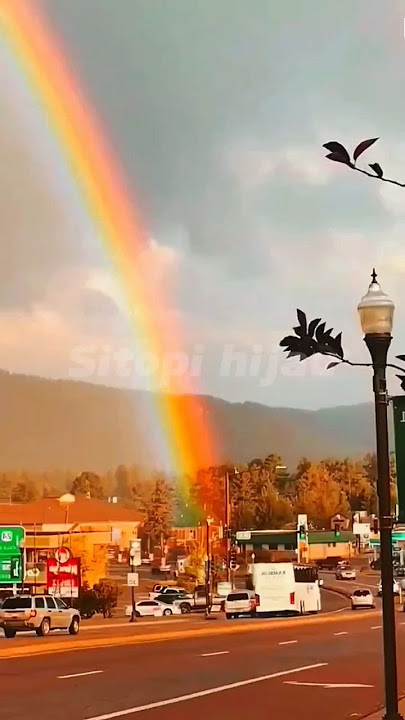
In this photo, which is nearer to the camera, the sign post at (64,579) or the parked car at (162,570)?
the sign post at (64,579)

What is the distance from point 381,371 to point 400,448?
1819mm

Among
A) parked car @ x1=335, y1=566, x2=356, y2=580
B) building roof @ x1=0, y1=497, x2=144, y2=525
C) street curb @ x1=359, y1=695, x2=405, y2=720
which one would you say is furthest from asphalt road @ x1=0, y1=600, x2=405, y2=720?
parked car @ x1=335, y1=566, x2=356, y2=580

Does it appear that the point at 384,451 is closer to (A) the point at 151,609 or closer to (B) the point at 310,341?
(B) the point at 310,341

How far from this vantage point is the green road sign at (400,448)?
8.66 meters

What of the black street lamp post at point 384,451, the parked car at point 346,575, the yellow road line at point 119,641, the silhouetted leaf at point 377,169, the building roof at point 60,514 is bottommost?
the parked car at point 346,575

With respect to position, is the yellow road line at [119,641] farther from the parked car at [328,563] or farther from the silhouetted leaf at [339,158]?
the parked car at [328,563]

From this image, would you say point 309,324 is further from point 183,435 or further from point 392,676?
point 183,435

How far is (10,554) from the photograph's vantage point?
52062mm

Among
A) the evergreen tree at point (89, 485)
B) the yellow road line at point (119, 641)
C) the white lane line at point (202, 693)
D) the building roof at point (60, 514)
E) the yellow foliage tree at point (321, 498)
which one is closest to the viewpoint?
the white lane line at point (202, 693)

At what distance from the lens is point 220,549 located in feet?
391

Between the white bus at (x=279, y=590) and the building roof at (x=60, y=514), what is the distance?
1536 inches

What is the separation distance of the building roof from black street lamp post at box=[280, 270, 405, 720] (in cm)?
8872

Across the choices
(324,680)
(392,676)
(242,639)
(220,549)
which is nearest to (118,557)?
(220,549)

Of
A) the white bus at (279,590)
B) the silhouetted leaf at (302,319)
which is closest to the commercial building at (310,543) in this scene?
the white bus at (279,590)
